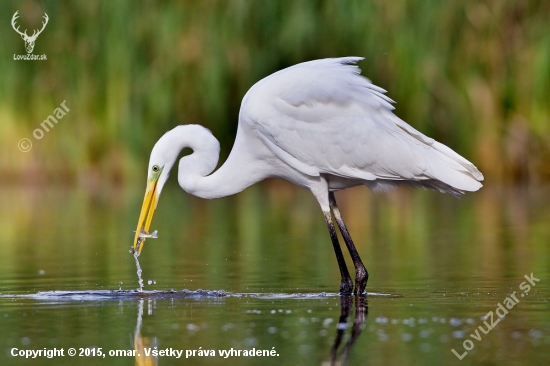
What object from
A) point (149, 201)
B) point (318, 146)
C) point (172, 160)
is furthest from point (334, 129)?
point (149, 201)

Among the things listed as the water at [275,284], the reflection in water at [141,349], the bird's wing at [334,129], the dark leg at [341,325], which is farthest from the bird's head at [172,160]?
the reflection in water at [141,349]

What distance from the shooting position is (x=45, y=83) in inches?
582

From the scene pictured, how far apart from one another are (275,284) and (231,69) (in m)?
8.06

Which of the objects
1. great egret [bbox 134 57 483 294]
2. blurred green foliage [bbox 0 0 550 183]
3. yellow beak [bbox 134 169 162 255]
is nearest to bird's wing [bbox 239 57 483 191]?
great egret [bbox 134 57 483 294]

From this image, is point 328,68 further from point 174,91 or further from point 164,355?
point 174,91

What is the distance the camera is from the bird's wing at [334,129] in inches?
294

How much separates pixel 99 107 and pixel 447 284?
875 centimetres

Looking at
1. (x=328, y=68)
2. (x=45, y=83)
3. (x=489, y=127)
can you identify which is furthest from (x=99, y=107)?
(x=328, y=68)

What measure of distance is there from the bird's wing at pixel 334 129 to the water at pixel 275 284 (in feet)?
2.77

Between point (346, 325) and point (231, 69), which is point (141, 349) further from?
point (231, 69)

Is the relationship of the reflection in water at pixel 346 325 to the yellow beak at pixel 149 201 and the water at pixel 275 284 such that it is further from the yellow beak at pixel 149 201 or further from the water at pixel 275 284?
the yellow beak at pixel 149 201

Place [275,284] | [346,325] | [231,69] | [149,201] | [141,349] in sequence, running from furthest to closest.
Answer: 1. [231,69]
2. [149,201]
3. [275,284]
4. [346,325]
5. [141,349]

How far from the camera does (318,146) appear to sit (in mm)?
7562

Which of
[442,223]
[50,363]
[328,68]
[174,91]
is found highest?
[174,91]
